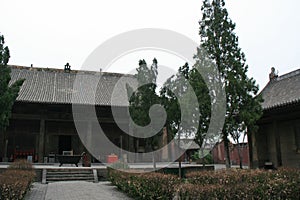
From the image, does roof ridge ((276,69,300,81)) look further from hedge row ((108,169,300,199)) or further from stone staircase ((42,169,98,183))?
stone staircase ((42,169,98,183))

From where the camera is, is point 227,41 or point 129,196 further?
point 227,41

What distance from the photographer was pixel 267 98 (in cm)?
1788

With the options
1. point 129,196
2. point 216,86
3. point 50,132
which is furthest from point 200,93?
point 50,132

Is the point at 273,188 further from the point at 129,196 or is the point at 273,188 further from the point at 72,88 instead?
the point at 72,88

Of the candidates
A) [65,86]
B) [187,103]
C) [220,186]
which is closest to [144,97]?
[187,103]

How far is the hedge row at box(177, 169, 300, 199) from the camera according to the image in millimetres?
5306

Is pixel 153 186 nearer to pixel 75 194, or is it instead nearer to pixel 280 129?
pixel 75 194

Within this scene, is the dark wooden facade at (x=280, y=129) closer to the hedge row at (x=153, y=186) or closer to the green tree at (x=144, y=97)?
the green tree at (x=144, y=97)

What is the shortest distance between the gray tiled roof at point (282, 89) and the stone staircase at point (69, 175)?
9673 millimetres

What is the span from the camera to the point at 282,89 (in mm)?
17531

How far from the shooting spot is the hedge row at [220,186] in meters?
5.40

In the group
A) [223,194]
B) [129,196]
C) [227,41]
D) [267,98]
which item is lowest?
[129,196]

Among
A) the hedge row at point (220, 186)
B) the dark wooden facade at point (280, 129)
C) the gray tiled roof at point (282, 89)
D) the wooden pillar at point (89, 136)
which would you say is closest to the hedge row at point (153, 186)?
the hedge row at point (220, 186)

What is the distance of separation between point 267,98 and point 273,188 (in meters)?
13.1
